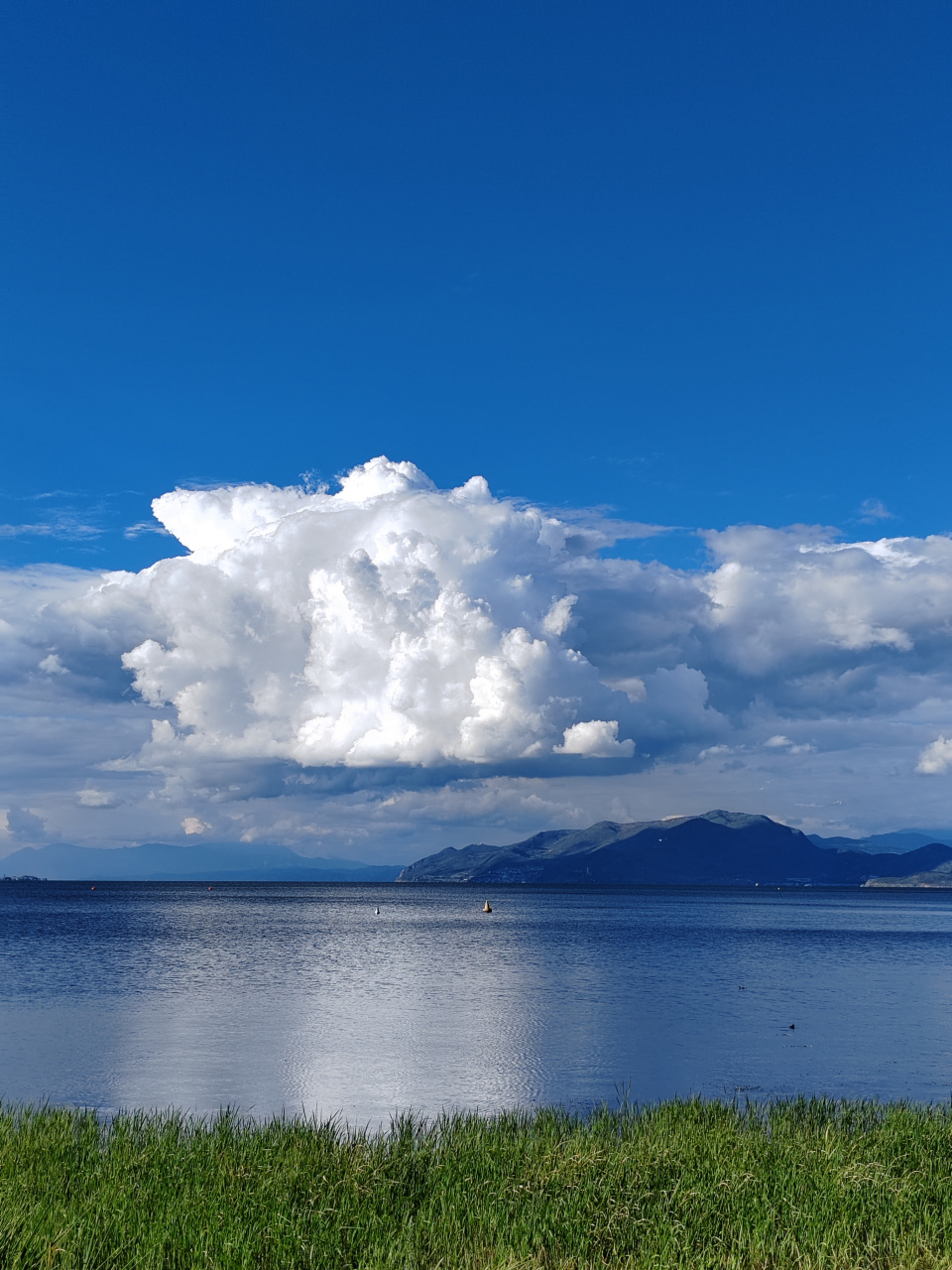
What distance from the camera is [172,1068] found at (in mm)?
A: 35531

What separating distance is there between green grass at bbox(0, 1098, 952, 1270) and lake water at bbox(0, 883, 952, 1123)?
1086 cm

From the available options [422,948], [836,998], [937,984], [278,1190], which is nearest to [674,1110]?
[278,1190]

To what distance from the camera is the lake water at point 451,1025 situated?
109 ft

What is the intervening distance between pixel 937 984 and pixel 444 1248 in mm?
68218

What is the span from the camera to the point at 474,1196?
16.1 m

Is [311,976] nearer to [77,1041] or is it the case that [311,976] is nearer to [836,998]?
[77,1041]

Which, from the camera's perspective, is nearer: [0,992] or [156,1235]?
[156,1235]

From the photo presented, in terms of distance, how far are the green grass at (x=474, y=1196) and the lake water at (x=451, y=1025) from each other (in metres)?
10.9

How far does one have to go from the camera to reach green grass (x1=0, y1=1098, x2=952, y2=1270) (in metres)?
13.3

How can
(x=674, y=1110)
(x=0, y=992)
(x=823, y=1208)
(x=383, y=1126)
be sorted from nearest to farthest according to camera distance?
(x=823, y=1208)
(x=674, y=1110)
(x=383, y=1126)
(x=0, y=992)

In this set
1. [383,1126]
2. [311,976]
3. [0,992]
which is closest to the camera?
[383,1126]

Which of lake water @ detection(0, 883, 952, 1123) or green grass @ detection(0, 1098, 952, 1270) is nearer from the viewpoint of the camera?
green grass @ detection(0, 1098, 952, 1270)

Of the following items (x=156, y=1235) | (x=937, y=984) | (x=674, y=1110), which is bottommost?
(x=937, y=984)

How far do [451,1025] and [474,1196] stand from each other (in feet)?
109
